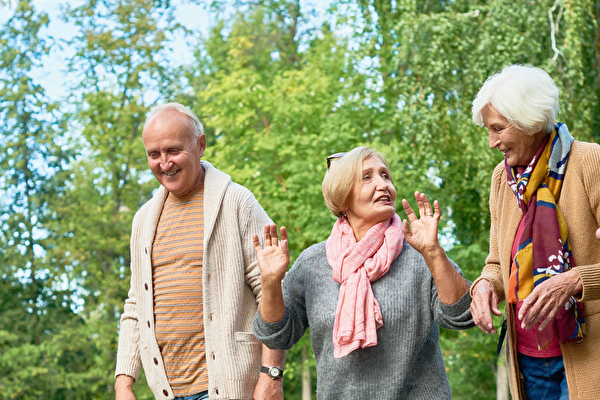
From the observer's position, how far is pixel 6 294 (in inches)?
571

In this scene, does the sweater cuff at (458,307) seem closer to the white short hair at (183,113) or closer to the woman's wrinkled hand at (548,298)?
the woman's wrinkled hand at (548,298)

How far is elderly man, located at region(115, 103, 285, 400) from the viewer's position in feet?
9.71

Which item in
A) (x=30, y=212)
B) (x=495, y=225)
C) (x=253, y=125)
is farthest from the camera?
(x=30, y=212)

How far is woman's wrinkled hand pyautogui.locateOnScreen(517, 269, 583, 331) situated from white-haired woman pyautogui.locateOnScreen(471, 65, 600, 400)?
2cm

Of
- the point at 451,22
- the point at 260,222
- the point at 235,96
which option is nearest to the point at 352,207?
Result: the point at 260,222

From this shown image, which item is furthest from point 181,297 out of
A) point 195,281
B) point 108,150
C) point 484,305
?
point 108,150

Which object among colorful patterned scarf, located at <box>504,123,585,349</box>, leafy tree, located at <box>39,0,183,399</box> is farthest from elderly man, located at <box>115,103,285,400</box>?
leafy tree, located at <box>39,0,183,399</box>

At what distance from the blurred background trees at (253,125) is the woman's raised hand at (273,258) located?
6.09 meters

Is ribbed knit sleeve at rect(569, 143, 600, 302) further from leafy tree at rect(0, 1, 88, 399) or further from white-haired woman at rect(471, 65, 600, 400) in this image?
leafy tree at rect(0, 1, 88, 399)

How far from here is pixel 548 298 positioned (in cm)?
222

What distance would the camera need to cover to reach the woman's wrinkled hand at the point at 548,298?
2.22 metres

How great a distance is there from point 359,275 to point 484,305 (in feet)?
1.61

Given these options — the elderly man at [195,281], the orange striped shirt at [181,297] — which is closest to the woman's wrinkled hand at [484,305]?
the elderly man at [195,281]

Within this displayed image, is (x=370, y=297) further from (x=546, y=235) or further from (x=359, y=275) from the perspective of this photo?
(x=546, y=235)
